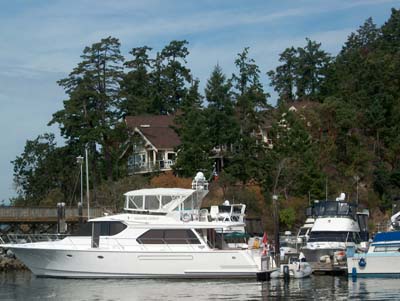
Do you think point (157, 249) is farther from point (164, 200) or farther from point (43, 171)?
point (43, 171)

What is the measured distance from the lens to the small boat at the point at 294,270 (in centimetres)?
3888

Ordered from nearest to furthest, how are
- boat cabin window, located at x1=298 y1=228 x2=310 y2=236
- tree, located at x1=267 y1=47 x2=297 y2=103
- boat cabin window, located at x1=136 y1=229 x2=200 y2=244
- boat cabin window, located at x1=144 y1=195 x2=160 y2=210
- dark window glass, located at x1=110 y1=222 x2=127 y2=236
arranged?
boat cabin window, located at x1=136 y1=229 x2=200 y2=244, dark window glass, located at x1=110 y1=222 x2=127 y2=236, boat cabin window, located at x1=144 y1=195 x2=160 y2=210, boat cabin window, located at x1=298 y1=228 x2=310 y2=236, tree, located at x1=267 y1=47 x2=297 y2=103

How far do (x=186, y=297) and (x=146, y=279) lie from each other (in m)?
6.32

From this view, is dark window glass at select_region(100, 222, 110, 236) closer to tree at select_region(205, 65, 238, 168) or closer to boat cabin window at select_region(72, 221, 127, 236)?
boat cabin window at select_region(72, 221, 127, 236)

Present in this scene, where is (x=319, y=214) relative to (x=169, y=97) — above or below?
below

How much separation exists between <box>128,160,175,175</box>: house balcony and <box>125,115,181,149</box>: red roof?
5.90 feet

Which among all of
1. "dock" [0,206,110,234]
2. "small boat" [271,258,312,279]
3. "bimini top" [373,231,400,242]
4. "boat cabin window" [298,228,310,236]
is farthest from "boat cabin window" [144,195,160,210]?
"boat cabin window" [298,228,310,236]

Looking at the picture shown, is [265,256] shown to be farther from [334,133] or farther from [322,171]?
[334,133]

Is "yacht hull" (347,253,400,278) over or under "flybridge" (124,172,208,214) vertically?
under

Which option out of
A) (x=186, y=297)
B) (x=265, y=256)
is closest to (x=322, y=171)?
(x=265, y=256)

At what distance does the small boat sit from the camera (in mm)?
38875

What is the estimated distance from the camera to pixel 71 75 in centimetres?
7138

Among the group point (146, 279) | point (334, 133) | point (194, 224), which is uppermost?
point (334, 133)

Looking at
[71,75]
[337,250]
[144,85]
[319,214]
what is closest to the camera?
[337,250]
